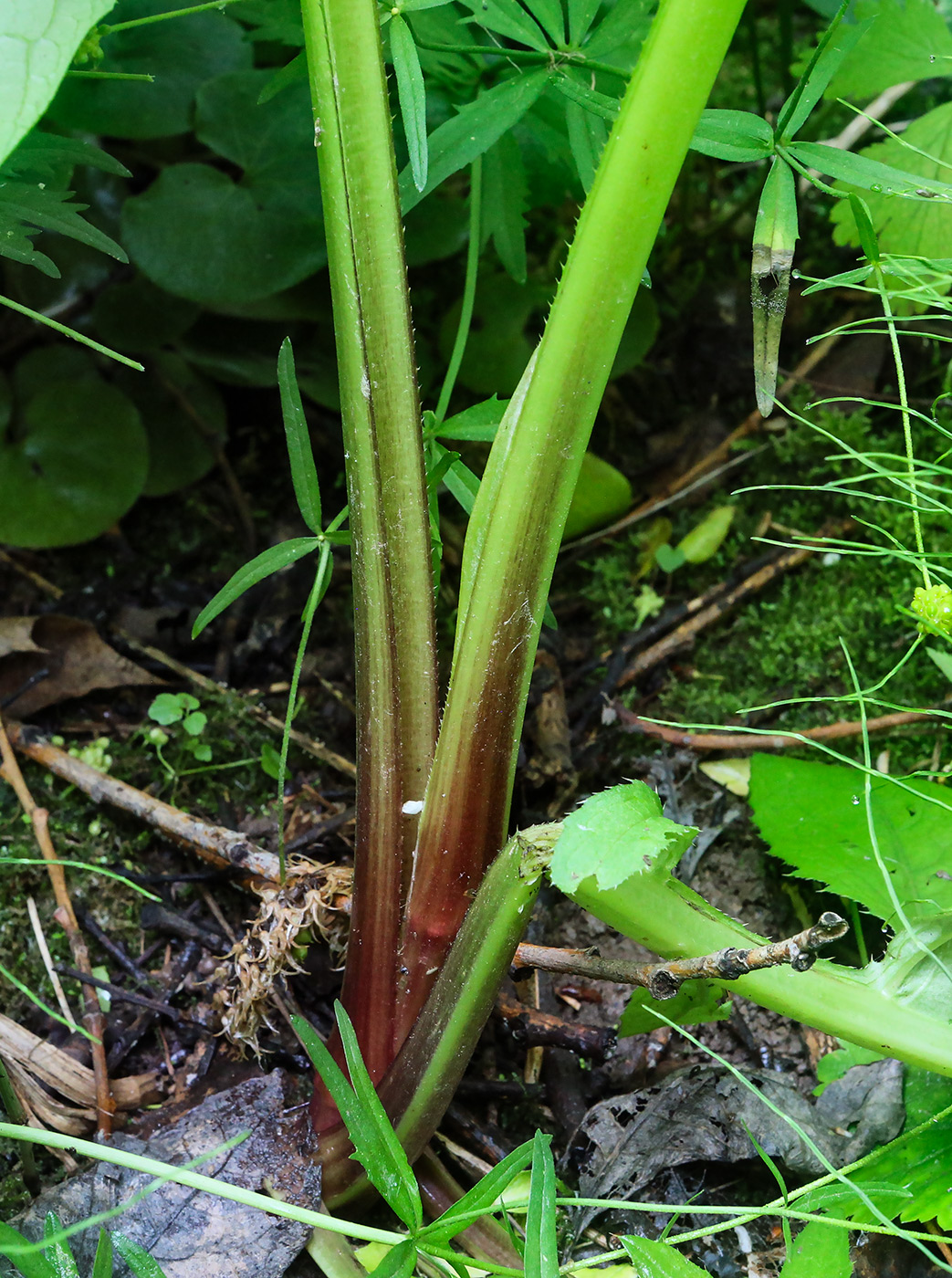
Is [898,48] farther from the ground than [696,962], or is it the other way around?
[898,48]

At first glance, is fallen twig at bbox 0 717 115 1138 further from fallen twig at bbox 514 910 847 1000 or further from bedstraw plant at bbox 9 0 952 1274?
fallen twig at bbox 514 910 847 1000

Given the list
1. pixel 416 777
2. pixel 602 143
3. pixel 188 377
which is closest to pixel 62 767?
pixel 416 777

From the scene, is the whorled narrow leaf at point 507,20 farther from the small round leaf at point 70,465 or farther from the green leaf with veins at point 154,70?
the small round leaf at point 70,465

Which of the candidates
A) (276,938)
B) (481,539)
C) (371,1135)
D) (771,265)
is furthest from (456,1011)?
(771,265)

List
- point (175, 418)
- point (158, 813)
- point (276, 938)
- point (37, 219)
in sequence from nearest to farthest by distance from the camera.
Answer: point (37, 219) < point (276, 938) < point (158, 813) < point (175, 418)

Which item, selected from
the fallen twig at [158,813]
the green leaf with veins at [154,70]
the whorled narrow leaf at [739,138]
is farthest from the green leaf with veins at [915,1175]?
the green leaf with veins at [154,70]

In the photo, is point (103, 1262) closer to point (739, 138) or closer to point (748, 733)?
point (748, 733)
